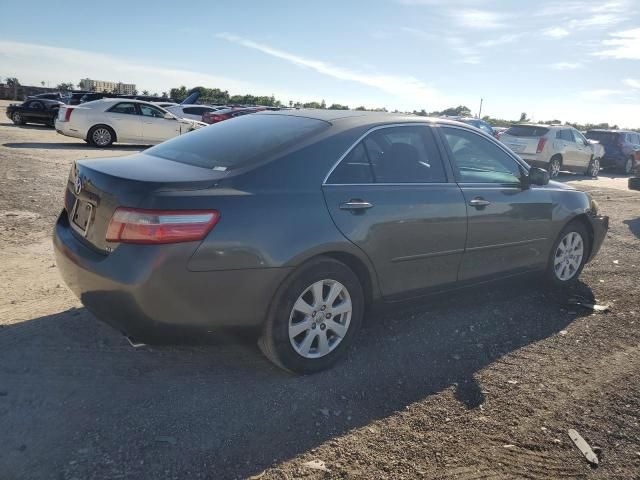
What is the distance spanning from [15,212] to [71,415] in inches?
197

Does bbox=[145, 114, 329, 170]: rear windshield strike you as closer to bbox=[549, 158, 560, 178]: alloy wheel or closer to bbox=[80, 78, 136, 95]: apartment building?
bbox=[549, 158, 560, 178]: alloy wheel

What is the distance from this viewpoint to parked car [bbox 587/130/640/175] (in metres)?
20.7

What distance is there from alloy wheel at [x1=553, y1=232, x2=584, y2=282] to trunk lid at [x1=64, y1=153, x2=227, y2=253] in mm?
3625

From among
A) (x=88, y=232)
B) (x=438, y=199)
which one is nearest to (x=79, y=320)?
(x=88, y=232)

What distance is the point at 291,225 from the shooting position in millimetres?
3180

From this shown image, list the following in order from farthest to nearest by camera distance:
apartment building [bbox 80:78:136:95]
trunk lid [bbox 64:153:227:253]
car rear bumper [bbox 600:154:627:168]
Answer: apartment building [bbox 80:78:136:95]
car rear bumper [bbox 600:154:627:168]
trunk lid [bbox 64:153:227:253]

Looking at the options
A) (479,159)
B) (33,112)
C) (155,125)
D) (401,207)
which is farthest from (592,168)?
(33,112)

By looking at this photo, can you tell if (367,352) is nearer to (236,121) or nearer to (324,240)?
(324,240)

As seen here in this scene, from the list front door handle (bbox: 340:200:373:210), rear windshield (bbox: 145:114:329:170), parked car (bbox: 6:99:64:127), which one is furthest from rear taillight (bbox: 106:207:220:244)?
parked car (bbox: 6:99:64:127)

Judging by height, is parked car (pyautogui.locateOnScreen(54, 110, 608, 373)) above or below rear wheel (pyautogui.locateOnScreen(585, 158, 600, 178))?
below

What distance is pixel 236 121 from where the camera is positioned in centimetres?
431

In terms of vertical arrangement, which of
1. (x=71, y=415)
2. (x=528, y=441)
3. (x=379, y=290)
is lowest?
(x=71, y=415)

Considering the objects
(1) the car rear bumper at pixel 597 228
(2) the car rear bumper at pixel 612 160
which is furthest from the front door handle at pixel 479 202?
(2) the car rear bumper at pixel 612 160

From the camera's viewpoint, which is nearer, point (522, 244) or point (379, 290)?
point (379, 290)
